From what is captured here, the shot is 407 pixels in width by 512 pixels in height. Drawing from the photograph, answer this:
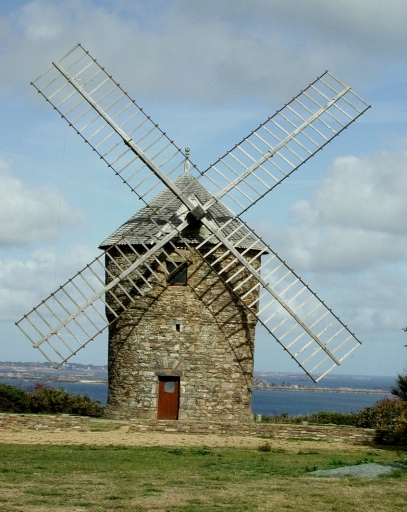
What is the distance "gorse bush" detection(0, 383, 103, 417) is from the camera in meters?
Result: 26.5

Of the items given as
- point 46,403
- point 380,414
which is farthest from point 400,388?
point 46,403

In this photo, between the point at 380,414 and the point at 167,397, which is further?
the point at 380,414

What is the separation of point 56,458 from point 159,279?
23.0 feet

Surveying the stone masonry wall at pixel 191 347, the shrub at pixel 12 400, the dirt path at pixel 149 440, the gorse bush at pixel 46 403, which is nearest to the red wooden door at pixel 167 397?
the stone masonry wall at pixel 191 347

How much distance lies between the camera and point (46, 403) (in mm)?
26578

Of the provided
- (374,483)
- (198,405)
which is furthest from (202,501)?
(198,405)

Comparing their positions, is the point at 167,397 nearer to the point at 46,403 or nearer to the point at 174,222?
the point at 174,222

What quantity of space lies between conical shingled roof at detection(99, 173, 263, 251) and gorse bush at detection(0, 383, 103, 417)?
225 inches

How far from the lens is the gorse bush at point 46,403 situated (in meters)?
26.5

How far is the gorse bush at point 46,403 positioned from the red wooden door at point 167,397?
13.4 ft

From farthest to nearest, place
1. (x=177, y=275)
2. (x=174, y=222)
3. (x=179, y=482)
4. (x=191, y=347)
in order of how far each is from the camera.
Result: (x=177, y=275) → (x=191, y=347) → (x=174, y=222) → (x=179, y=482)

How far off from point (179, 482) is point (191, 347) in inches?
372

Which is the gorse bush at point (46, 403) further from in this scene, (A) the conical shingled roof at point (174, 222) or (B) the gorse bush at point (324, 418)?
(A) the conical shingled roof at point (174, 222)

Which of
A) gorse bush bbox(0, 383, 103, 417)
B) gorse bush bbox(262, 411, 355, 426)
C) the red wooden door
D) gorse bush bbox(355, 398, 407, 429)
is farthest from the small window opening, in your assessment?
gorse bush bbox(355, 398, 407, 429)
